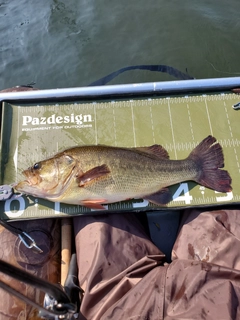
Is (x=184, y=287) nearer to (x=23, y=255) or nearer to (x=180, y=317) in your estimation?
(x=180, y=317)

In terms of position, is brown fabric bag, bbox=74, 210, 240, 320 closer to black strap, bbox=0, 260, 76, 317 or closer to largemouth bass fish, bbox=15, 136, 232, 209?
largemouth bass fish, bbox=15, 136, 232, 209

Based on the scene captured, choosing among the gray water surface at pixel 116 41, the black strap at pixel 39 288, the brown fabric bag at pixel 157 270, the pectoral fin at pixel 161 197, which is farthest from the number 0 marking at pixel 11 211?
the gray water surface at pixel 116 41

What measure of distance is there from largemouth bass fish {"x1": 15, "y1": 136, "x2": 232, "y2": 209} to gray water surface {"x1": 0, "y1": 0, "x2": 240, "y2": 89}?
2.97 meters

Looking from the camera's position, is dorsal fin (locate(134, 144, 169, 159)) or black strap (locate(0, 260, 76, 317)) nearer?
black strap (locate(0, 260, 76, 317))

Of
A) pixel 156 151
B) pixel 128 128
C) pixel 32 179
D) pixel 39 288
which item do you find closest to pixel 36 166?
pixel 32 179

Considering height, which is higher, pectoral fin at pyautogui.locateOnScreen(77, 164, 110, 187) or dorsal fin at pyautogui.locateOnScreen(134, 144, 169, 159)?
dorsal fin at pyautogui.locateOnScreen(134, 144, 169, 159)

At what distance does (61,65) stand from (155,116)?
132 inches

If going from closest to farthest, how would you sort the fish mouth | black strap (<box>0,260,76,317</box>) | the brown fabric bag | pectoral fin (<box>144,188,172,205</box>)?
1. black strap (<box>0,260,76,317</box>)
2. the brown fabric bag
3. the fish mouth
4. pectoral fin (<box>144,188,172,205</box>)

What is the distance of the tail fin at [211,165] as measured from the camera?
3.59m

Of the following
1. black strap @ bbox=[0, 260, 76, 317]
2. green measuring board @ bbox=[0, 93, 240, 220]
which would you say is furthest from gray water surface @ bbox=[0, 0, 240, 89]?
black strap @ bbox=[0, 260, 76, 317]

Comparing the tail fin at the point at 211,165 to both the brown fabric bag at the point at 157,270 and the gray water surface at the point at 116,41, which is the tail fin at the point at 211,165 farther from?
the gray water surface at the point at 116,41

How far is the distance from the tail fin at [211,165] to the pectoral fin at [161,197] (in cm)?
39

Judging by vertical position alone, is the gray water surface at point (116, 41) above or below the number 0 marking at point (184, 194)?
above

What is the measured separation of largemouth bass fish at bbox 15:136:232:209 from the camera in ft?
11.1
